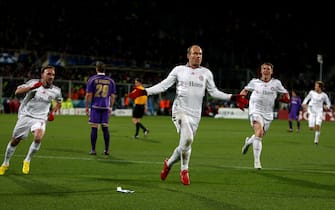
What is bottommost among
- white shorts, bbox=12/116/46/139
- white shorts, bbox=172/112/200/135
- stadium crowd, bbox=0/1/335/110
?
white shorts, bbox=12/116/46/139

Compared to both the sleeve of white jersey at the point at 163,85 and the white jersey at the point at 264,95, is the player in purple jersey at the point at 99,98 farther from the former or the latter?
the sleeve of white jersey at the point at 163,85

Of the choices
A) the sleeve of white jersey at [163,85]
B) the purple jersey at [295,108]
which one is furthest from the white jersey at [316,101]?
the sleeve of white jersey at [163,85]

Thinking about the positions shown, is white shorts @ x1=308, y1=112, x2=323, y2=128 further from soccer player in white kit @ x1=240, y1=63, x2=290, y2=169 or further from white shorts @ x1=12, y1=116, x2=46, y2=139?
white shorts @ x1=12, y1=116, x2=46, y2=139

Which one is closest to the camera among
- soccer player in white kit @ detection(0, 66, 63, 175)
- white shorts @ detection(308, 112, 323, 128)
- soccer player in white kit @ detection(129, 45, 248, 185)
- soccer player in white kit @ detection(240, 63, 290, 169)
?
soccer player in white kit @ detection(129, 45, 248, 185)

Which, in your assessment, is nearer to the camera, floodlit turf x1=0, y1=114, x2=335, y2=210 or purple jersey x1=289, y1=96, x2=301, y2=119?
floodlit turf x1=0, y1=114, x2=335, y2=210

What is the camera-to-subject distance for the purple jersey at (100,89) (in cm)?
1658

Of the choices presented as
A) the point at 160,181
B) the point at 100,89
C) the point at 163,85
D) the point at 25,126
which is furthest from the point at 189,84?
the point at 100,89

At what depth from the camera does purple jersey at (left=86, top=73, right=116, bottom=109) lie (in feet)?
54.4

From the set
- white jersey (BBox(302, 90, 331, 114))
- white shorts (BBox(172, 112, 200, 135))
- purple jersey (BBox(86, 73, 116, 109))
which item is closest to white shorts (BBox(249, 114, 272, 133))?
white shorts (BBox(172, 112, 200, 135))

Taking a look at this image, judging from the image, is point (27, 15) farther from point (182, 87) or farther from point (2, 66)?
point (182, 87)

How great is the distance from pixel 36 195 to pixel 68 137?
46.8 feet

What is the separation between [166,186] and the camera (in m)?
10.5

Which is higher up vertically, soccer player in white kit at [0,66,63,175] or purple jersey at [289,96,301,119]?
purple jersey at [289,96,301,119]

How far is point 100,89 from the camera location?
54.6 feet
